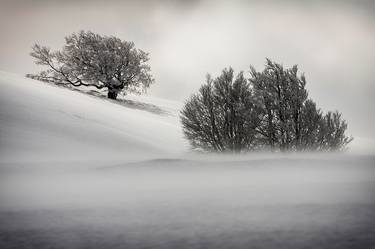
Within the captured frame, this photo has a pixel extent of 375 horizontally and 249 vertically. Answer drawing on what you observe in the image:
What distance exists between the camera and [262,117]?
39.8 ft

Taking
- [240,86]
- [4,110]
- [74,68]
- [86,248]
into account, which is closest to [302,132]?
[240,86]

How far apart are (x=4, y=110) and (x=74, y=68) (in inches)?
496

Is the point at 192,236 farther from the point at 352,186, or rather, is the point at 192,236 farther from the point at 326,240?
the point at 352,186

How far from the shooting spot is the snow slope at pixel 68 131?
33.6ft

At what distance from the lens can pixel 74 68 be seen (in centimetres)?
2466

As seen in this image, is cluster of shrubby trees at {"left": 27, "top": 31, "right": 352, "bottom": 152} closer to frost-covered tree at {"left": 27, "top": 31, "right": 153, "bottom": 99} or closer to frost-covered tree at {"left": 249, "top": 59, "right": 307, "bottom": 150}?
frost-covered tree at {"left": 249, "top": 59, "right": 307, "bottom": 150}

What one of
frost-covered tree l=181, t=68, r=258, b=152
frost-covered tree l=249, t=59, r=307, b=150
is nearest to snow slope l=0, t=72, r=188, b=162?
frost-covered tree l=181, t=68, r=258, b=152

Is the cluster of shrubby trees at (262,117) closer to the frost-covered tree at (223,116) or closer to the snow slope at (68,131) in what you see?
the frost-covered tree at (223,116)

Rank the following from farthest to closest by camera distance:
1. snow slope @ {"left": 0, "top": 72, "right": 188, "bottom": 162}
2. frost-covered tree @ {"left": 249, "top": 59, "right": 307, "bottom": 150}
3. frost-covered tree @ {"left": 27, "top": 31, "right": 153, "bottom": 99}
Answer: frost-covered tree @ {"left": 27, "top": 31, "right": 153, "bottom": 99}, frost-covered tree @ {"left": 249, "top": 59, "right": 307, "bottom": 150}, snow slope @ {"left": 0, "top": 72, "right": 188, "bottom": 162}

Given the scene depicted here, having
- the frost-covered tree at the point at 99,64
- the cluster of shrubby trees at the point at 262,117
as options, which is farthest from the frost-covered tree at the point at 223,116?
the frost-covered tree at the point at 99,64

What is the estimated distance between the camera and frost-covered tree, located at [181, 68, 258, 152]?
39.2 ft

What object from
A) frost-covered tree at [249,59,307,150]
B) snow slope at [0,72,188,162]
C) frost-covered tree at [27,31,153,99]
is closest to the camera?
snow slope at [0,72,188,162]

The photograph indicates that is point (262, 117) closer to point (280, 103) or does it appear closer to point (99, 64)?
point (280, 103)

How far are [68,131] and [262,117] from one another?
214 inches
